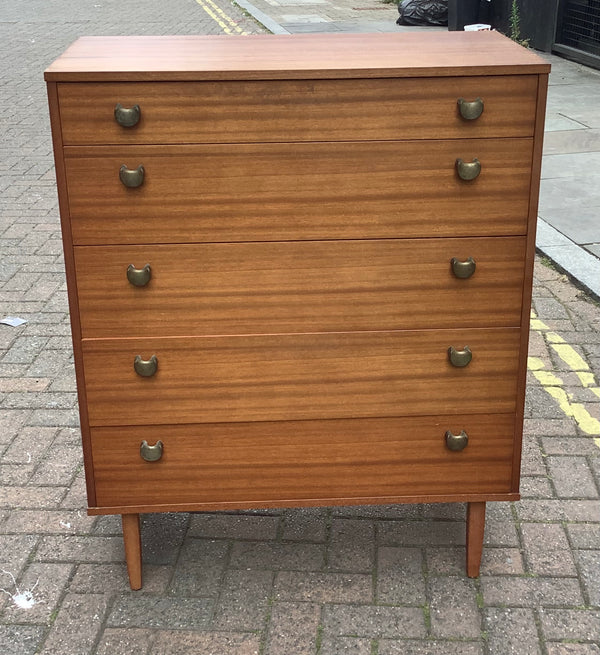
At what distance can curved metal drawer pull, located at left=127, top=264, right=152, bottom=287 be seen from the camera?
2621mm

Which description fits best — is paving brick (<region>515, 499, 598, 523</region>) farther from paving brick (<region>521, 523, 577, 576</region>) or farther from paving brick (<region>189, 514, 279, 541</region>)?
paving brick (<region>189, 514, 279, 541</region>)

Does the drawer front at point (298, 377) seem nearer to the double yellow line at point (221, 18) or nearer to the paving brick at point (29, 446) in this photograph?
the paving brick at point (29, 446)

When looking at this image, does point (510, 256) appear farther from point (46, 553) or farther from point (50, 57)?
point (50, 57)

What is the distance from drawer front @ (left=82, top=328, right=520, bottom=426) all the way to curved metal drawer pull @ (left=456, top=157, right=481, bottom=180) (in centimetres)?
47

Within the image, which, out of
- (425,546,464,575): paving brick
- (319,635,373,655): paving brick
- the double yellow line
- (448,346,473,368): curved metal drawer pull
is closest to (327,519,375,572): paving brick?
(425,546,464,575): paving brick

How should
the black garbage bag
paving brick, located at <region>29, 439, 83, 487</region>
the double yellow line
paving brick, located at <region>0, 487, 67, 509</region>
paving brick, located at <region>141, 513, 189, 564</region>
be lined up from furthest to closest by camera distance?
the double yellow line
the black garbage bag
paving brick, located at <region>29, 439, 83, 487</region>
paving brick, located at <region>0, 487, 67, 509</region>
paving brick, located at <region>141, 513, 189, 564</region>

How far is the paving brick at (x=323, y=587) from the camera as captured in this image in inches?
119

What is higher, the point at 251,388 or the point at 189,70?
the point at 189,70

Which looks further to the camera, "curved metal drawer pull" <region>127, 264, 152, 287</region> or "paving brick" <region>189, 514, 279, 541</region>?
"paving brick" <region>189, 514, 279, 541</region>

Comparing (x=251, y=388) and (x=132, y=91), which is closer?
(x=132, y=91)

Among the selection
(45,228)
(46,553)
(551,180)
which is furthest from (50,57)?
(46,553)

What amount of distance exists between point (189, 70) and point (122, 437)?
3.65 feet

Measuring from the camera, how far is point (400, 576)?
10.2 ft

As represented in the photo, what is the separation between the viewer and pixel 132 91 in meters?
2.43
